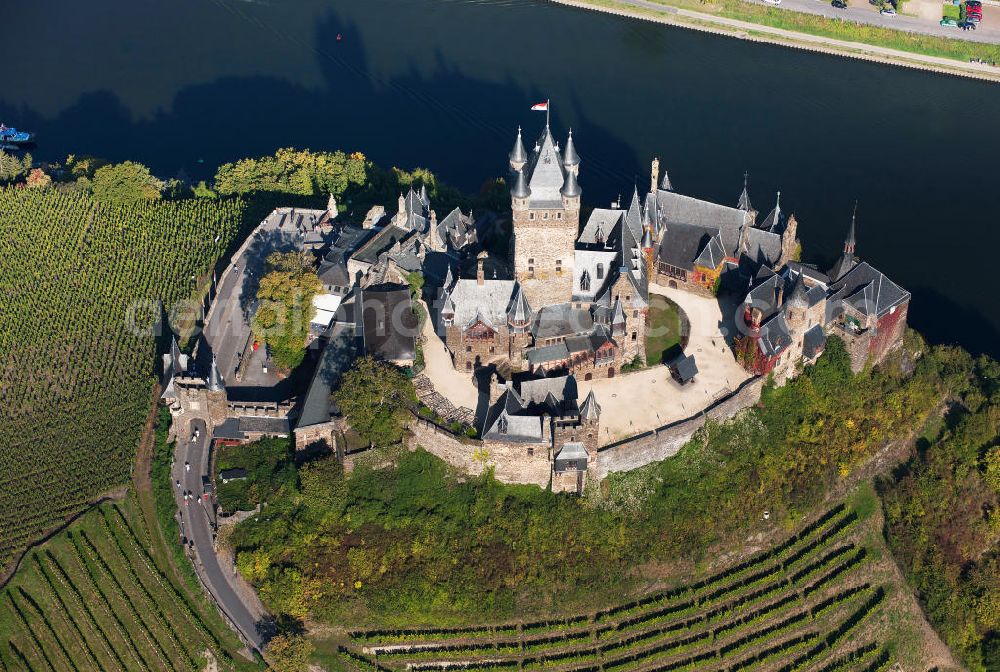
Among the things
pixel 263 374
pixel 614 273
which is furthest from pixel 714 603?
pixel 263 374

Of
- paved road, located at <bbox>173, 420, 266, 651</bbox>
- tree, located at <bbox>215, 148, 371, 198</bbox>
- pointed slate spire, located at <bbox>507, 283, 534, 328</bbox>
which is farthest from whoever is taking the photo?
tree, located at <bbox>215, 148, 371, 198</bbox>

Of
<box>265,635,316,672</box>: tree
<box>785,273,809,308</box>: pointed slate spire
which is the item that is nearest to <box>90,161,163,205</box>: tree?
<box>265,635,316,672</box>: tree

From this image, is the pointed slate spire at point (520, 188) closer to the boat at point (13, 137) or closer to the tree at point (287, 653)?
the tree at point (287, 653)

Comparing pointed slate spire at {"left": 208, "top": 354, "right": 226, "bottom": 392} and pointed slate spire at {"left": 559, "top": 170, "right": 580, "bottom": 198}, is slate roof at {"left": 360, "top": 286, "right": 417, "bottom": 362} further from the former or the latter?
pointed slate spire at {"left": 559, "top": 170, "right": 580, "bottom": 198}

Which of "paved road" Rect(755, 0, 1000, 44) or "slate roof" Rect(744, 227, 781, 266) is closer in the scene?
"slate roof" Rect(744, 227, 781, 266)

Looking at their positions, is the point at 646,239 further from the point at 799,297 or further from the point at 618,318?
the point at 799,297

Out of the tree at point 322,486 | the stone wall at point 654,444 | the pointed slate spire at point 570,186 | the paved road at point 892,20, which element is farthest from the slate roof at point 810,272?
the paved road at point 892,20

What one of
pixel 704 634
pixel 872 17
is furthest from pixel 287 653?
pixel 872 17

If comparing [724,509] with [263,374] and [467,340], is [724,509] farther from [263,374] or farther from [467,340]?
[263,374]
